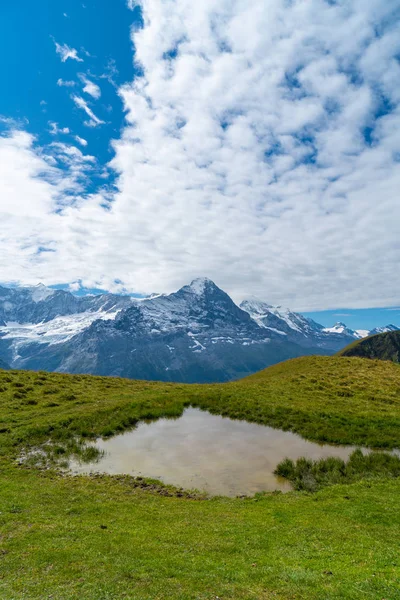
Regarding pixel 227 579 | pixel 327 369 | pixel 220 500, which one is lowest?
pixel 220 500

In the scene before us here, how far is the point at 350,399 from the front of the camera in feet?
127

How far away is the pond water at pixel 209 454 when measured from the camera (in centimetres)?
2192

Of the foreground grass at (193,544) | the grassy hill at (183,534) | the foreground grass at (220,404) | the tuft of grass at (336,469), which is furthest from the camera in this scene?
the foreground grass at (220,404)

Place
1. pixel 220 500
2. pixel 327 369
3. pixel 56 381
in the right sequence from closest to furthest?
Result: 1. pixel 220 500
2. pixel 56 381
3. pixel 327 369

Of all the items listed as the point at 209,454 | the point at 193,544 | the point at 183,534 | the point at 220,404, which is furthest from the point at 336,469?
the point at 220,404

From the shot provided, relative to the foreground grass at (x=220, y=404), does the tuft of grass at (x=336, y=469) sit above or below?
below

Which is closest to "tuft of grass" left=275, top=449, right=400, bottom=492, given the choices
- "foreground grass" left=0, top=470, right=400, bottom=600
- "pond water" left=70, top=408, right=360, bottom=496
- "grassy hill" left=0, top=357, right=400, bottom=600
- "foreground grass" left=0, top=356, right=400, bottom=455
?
"pond water" left=70, top=408, right=360, bottom=496

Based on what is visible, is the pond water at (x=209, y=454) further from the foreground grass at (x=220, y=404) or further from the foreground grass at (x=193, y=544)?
the foreground grass at (x=193, y=544)

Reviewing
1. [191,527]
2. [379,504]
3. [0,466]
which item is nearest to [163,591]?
[191,527]

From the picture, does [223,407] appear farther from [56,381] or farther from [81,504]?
[56,381]

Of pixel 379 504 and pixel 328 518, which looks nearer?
pixel 328 518

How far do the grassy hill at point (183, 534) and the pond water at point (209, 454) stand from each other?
1.48 meters

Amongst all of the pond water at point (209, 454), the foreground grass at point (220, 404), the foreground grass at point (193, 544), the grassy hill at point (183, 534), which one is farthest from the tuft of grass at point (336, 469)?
the foreground grass at point (220, 404)

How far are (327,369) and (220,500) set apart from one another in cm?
4143
